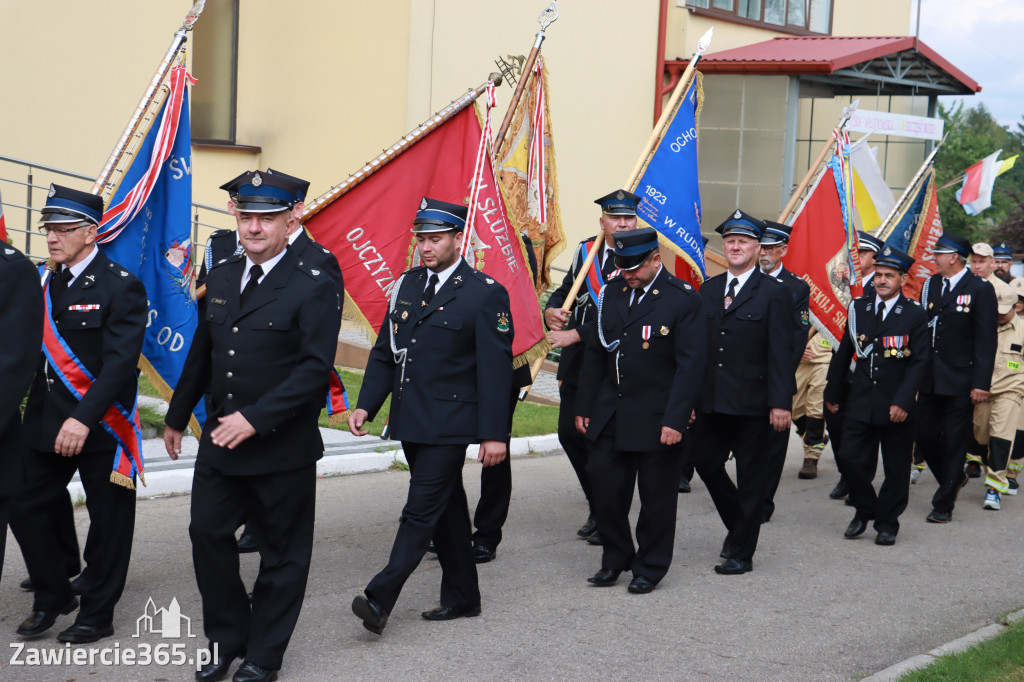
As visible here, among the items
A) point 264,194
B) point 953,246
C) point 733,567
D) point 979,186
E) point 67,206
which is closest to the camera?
point 264,194

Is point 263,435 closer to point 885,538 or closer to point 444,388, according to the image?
point 444,388

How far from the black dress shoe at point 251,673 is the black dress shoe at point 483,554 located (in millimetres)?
2364

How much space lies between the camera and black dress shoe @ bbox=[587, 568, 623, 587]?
258 inches

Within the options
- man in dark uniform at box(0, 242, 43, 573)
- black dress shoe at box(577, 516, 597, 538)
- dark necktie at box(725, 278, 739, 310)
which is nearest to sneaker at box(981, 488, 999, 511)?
dark necktie at box(725, 278, 739, 310)

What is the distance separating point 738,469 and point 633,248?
1679mm

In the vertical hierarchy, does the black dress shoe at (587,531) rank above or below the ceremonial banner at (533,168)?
below

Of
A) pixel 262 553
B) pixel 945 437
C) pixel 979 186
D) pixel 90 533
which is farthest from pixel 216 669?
pixel 979 186

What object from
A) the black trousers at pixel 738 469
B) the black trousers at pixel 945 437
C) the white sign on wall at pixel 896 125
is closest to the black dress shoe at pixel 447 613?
the black trousers at pixel 738 469

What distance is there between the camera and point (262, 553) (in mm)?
4965

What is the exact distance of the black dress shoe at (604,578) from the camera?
6551 mm

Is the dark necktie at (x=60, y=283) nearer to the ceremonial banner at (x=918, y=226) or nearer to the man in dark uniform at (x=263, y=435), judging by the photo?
the man in dark uniform at (x=263, y=435)

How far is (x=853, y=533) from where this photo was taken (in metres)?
8.05

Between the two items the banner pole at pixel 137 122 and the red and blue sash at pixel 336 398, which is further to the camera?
the red and blue sash at pixel 336 398

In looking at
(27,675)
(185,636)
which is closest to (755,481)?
(185,636)
